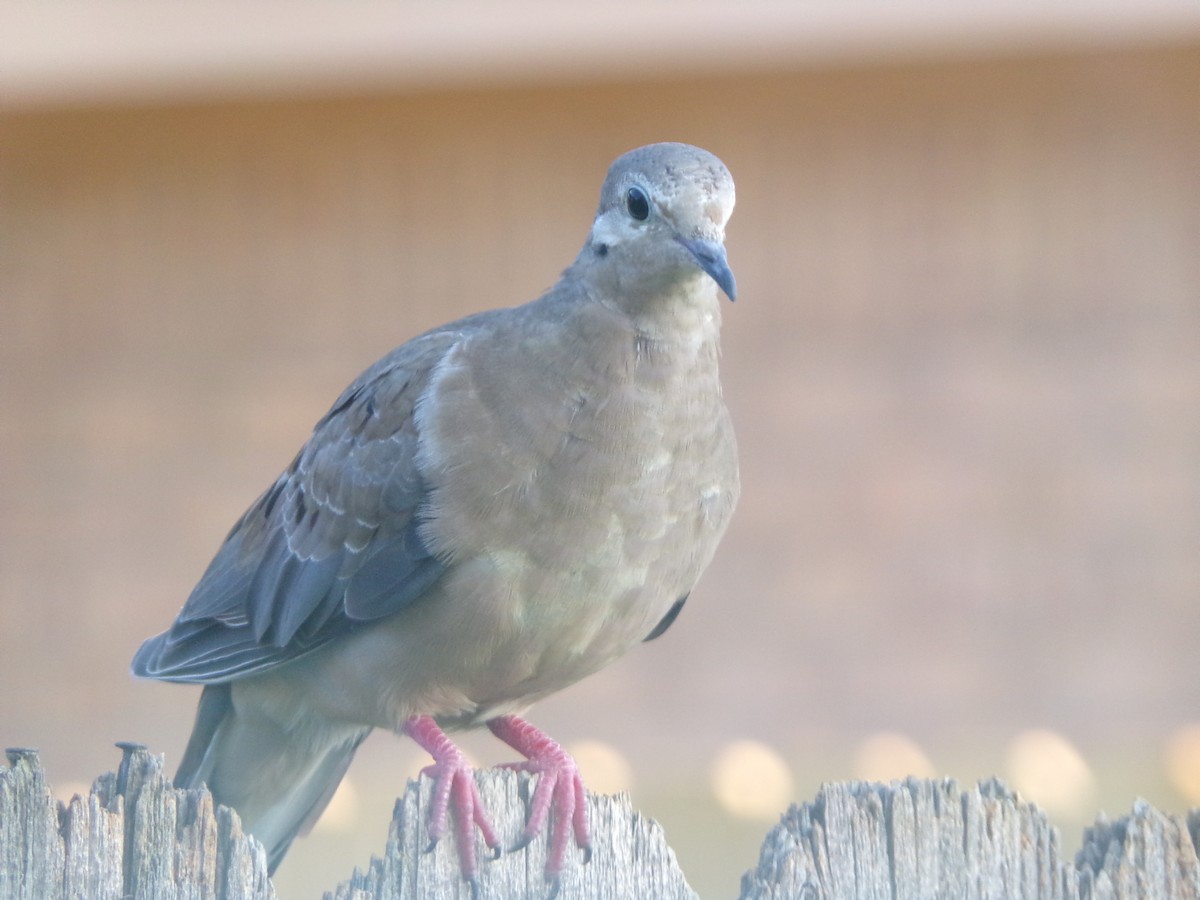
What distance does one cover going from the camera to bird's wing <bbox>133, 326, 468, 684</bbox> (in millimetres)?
2922

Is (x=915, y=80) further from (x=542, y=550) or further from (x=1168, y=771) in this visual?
(x=542, y=550)

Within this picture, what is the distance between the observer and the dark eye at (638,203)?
266 centimetres

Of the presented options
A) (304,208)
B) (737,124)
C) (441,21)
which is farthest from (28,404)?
(737,124)

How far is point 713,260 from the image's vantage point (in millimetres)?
2488

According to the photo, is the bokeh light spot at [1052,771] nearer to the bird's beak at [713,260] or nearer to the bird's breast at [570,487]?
the bird's breast at [570,487]

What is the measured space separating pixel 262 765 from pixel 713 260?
1.65m

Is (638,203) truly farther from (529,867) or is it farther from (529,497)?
(529,867)

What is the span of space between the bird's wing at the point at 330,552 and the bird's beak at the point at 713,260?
668mm

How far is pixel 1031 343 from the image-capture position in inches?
227

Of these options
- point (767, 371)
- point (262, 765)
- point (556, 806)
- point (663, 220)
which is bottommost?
point (556, 806)

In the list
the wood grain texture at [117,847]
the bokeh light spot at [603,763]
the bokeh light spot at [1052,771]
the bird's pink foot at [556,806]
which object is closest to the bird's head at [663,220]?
the bird's pink foot at [556,806]

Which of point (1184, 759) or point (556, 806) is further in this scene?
point (1184, 759)

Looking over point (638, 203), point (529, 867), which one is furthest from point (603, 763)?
point (529, 867)

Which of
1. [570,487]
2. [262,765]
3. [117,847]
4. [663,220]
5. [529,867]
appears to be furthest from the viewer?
[262,765]
